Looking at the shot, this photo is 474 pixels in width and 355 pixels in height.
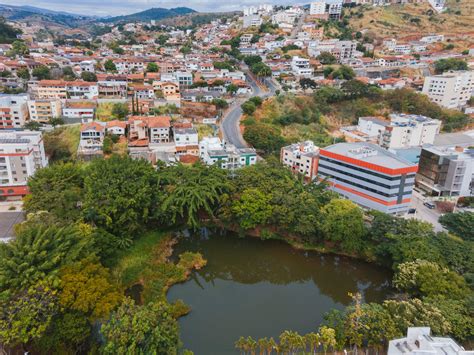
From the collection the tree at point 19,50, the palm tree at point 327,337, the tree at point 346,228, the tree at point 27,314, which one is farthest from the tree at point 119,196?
the tree at point 19,50

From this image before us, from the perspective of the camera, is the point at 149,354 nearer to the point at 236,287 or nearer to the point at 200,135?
the point at 236,287

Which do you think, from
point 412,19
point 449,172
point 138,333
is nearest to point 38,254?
point 138,333

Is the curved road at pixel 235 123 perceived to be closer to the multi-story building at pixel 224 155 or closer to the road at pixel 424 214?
the multi-story building at pixel 224 155

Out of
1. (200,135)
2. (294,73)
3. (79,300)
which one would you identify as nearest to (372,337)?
(79,300)

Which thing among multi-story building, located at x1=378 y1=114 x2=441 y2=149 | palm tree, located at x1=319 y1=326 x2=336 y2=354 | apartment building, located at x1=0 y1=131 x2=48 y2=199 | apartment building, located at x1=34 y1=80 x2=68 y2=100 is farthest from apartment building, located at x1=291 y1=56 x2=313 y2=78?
palm tree, located at x1=319 y1=326 x2=336 y2=354

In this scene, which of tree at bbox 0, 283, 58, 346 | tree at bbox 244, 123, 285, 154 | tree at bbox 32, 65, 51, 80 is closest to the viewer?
tree at bbox 0, 283, 58, 346

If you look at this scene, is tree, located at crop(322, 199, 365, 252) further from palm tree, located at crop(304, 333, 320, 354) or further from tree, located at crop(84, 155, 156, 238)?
tree, located at crop(84, 155, 156, 238)
